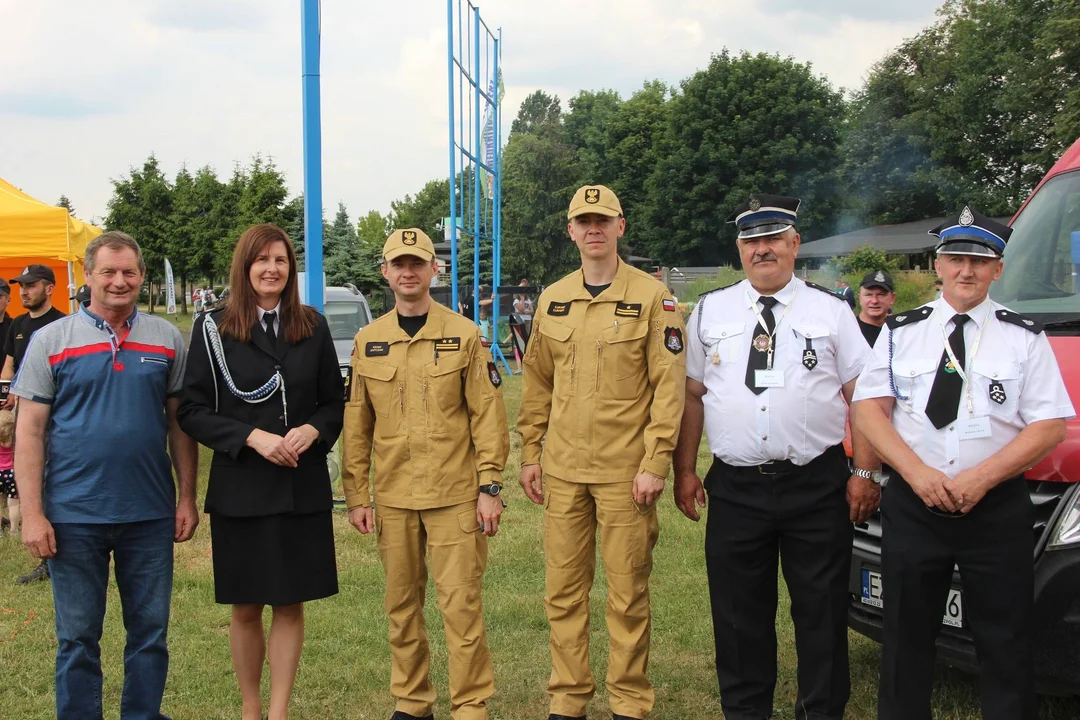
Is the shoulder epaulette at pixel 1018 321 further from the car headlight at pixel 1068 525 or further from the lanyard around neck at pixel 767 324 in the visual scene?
the lanyard around neck at pixel 767 324

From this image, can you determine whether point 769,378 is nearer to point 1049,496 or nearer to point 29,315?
point 1049,496

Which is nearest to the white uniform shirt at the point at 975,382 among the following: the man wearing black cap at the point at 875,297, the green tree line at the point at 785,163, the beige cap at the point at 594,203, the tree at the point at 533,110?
the beige cap at the point at 594,203

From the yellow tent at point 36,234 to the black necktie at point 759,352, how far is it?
7849 millimetres

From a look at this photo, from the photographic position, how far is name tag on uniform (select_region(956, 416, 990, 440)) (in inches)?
130

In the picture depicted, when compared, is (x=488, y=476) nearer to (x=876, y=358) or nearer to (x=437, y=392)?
(x=437, y=392)

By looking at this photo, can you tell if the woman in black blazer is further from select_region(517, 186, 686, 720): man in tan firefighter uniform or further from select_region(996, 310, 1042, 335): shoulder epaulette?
select_region(996, 310, 1042, 335): shoulder epaulette

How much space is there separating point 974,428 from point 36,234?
8.89m

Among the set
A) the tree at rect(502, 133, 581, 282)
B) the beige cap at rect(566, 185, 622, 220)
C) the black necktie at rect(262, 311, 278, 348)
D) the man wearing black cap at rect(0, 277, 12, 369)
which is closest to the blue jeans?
the black necktie at rect(262, 311, 278, 348)

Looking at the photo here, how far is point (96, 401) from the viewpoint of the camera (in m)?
3.62

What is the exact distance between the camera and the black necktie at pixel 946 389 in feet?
11.0

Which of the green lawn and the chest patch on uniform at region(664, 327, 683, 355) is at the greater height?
the chest patch on uniform at region(664, 327, 683, 355)

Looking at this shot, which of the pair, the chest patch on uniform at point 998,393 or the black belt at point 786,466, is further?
the black belt at point 786,466

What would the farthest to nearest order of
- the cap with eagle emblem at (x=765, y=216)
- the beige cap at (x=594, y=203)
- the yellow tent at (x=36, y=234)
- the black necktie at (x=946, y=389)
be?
the yellow tent at (x=36, y=234)
the beige cap at (x=594, y=203)
the cap with eagle emblem at (x=765, y=216)
the black necktie at (x=946, y=389)

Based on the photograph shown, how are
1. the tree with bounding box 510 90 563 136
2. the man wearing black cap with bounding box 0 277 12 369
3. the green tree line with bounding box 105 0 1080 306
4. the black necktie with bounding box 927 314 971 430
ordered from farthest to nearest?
1. the tree with bounding box 510 90 563 136
2. the green tree line with bounding box 105 0 1080 306
3. the man wearing black cap with bounding box 0 277 12 369
4. the black necktie with bounding box 927 314 971 430
